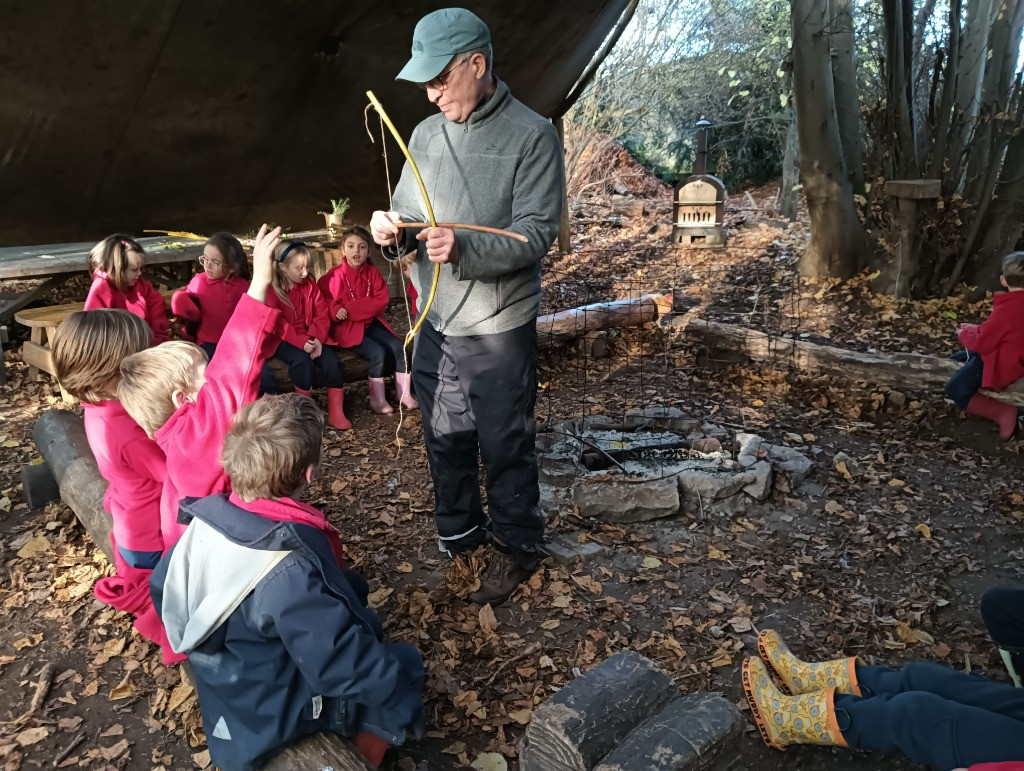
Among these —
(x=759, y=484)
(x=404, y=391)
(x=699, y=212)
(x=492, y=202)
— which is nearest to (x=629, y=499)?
(x=759, y=484)

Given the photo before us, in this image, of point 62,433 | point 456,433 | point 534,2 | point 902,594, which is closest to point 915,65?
point 534,2

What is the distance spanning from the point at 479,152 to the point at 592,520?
2.11 m

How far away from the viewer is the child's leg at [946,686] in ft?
7.57

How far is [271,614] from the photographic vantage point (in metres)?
2.07

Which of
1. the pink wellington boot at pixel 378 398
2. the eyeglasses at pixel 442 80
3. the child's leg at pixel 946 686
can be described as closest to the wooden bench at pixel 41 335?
the pink wellington boot at pixel 378 398

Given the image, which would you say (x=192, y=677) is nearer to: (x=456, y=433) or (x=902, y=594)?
(x=456, y=433)

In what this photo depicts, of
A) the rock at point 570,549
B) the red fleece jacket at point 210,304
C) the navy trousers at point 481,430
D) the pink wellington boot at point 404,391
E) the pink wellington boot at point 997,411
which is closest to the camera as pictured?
the navy trousers at point 481,430

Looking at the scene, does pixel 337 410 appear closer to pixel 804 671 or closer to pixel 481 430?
pixel 481 430

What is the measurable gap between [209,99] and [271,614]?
550 cm

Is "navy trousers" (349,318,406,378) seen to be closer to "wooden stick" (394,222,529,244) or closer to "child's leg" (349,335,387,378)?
"child's leg" (349,335,387,378)

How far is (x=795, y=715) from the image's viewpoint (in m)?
2.56

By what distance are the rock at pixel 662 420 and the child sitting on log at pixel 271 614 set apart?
3.35m

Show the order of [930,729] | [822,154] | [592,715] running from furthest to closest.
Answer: [822,154] → [930,729] → [592,715]

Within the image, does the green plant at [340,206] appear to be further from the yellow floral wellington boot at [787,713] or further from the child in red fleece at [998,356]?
the yellow floral wellington boot at [787,713]
